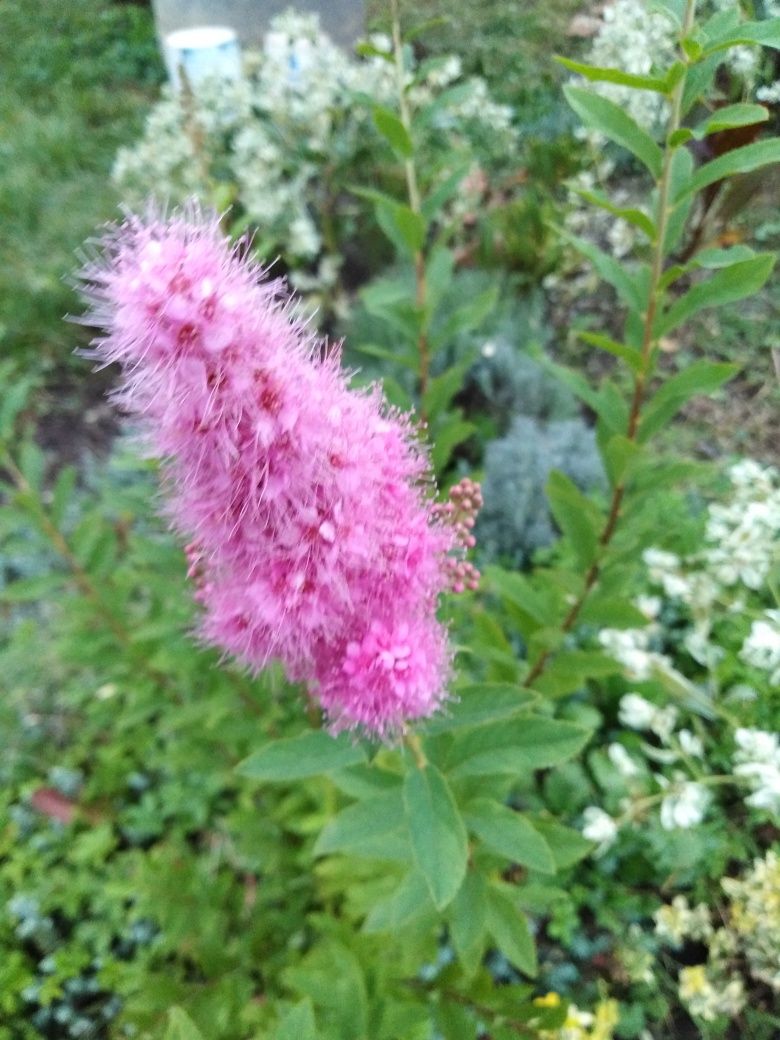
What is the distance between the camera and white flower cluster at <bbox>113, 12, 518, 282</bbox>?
239cm

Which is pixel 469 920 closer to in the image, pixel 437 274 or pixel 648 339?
pixel 648 339

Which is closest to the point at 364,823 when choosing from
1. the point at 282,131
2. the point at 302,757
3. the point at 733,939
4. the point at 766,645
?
the point at 302,757

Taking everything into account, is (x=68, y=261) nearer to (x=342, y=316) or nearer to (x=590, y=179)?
(x=342, y=316)

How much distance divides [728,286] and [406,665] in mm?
587

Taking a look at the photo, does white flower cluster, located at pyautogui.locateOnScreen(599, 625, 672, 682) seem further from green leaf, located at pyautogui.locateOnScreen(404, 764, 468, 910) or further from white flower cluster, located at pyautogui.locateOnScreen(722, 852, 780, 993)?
green leaf, located at pyautogui.locateOnScreen(404, 764, 468, 910)

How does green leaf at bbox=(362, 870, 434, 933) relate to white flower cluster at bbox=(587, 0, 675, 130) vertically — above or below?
below

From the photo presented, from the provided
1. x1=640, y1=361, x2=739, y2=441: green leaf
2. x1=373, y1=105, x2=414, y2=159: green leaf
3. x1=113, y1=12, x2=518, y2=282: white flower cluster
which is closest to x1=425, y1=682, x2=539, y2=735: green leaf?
x1=640, y1=361, x2=739, y2=441: green leaf

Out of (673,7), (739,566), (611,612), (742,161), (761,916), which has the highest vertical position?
(673,7)

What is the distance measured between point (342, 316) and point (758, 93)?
5.71 ft

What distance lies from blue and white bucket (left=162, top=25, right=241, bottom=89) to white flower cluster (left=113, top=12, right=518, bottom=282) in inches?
11.0

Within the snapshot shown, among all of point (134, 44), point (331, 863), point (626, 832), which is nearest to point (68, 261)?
point (134, 44)

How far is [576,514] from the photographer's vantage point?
118 centimetres

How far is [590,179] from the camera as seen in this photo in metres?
2.08

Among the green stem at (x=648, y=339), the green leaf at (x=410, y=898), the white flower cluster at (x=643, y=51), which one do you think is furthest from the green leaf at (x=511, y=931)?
the white flower cluster at (x=643, y=51)
